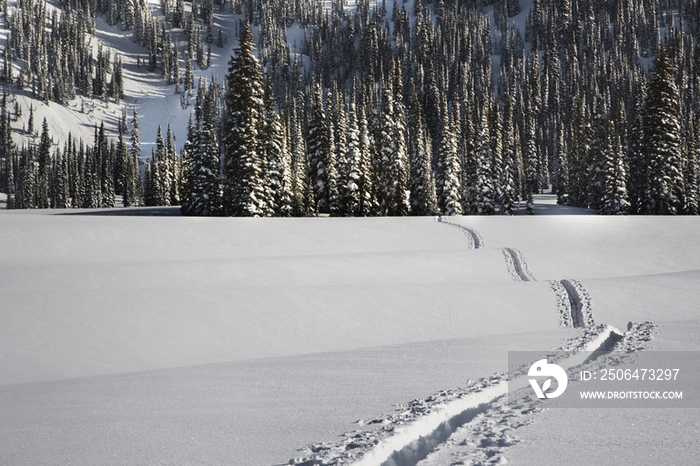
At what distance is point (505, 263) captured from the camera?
20.8 m

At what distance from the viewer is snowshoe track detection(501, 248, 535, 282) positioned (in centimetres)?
1900

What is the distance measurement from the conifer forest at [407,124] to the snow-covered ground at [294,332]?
15860 mm

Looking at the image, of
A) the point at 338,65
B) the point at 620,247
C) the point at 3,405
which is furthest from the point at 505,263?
the point at 338,65

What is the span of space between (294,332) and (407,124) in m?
118

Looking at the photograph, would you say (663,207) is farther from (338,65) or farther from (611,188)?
(338,65)

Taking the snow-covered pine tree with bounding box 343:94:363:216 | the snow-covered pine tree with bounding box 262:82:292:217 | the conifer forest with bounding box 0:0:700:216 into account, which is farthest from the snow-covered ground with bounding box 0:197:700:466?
the snow-covered pine tree with bounding box 343:94:363:216

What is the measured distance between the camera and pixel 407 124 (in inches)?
4934

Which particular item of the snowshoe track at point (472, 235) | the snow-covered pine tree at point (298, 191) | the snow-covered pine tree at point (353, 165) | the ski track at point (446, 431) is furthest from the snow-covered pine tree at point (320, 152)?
Answer: the ski track at point (446, 431)

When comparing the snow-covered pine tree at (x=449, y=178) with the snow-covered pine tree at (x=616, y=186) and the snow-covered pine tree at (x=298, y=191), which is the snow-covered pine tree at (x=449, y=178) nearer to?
the snow-covered pine tree at (x=298, y=191)

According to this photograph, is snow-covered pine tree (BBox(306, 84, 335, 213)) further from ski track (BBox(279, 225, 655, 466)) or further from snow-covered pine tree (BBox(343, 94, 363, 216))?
ski track (BBox(279, 225, 655, 466))

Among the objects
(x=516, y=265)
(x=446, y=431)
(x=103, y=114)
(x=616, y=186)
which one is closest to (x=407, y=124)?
(x=616, y=186)

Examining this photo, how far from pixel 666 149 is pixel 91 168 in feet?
365

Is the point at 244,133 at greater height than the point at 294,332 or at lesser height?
greater

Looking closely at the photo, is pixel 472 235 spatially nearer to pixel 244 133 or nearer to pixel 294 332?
pixel 294 332
